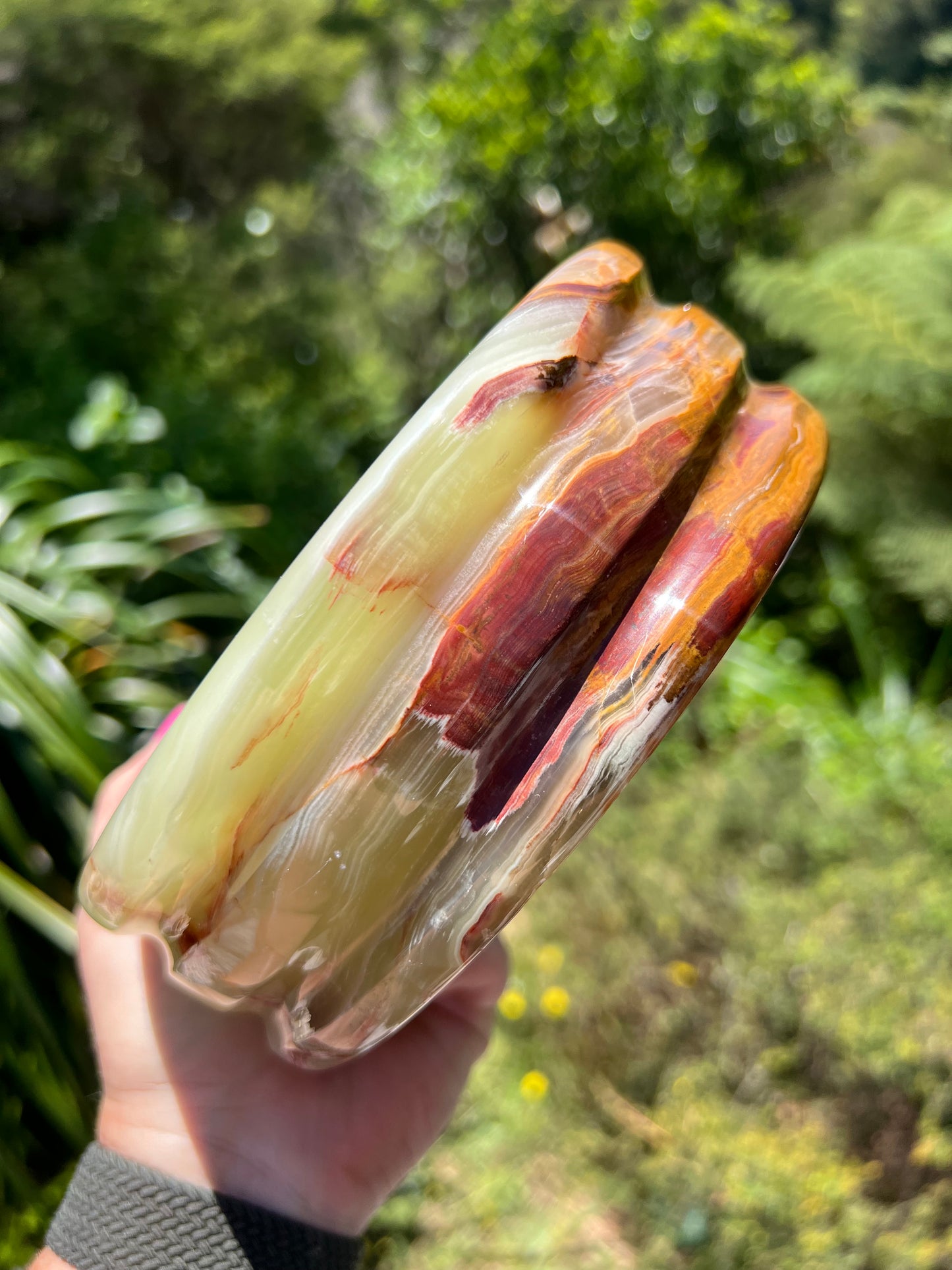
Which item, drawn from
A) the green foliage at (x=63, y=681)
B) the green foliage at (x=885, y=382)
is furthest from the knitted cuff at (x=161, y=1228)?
the green foliage at (x=885, y=382)

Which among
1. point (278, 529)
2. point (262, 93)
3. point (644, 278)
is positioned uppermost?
point (262, 93)

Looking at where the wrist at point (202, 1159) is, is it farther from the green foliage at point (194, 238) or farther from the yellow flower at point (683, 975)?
the green foliage at point (194, 238)

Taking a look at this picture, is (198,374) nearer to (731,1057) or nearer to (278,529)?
(278,529)

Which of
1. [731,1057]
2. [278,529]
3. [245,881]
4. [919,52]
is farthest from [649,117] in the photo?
[245,881]

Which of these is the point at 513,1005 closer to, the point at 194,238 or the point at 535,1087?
the point at 535,1087

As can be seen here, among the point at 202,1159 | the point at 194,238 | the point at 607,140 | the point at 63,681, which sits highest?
the point at 194,238

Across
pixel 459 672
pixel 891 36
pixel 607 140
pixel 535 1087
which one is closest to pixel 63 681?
pixel 459 672

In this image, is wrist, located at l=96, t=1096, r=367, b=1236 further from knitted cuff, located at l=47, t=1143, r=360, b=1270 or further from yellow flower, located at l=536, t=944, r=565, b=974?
yellow flower, located at l=536, t=944, r=565, b=974
